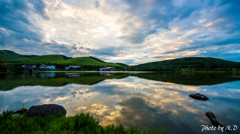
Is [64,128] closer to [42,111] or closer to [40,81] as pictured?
[42,111]

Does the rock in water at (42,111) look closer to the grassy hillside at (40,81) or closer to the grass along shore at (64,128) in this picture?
the grass along shore at (64,128)

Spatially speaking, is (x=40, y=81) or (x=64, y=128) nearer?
(x=64, y=128)

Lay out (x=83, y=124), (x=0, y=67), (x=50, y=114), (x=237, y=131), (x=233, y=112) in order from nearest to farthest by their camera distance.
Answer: (x=83, y=124) → (x=237, y=131) → (x=50, y=114) → (x=233, y=112) → (x=0, y=67)

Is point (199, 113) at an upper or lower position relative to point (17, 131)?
lower

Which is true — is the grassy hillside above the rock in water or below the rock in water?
below

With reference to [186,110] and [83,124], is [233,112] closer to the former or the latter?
[186,110]

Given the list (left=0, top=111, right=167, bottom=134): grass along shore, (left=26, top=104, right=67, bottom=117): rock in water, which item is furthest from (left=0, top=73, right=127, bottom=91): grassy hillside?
(left=0, top=111, right=167, bottom=134): grass along shore

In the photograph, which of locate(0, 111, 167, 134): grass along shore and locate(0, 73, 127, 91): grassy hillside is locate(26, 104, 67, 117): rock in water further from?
locate(0, 73, 127, 91): grassy hillside

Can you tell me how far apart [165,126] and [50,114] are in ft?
30.7

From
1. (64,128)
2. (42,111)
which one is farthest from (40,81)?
(64,128)

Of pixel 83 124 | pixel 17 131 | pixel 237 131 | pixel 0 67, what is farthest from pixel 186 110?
pixel 0 67

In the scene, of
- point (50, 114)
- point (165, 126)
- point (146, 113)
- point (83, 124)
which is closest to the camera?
point (83, 124)

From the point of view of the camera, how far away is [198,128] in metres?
7.89

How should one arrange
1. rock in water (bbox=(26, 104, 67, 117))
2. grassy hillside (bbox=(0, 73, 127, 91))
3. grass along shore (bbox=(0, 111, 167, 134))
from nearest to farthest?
grass along shore (bbox=(0, 111, 167, 134)) < rock in water (bbox=(26, 104, 67, 117)) < grassy hillside (bbox=(0, 73, 127, 91))
